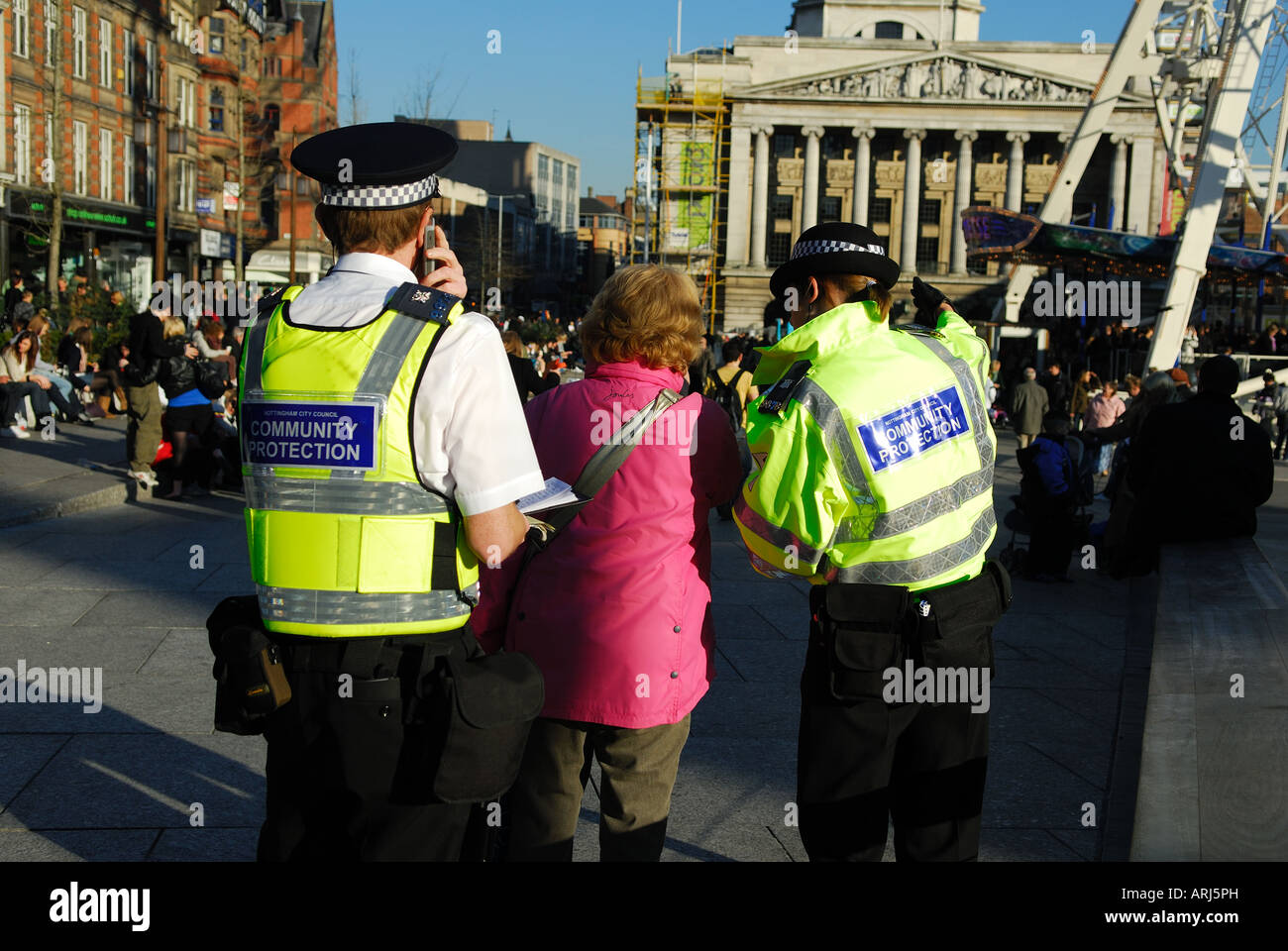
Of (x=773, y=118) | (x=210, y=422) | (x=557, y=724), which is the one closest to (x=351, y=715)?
(x=557, y=724)

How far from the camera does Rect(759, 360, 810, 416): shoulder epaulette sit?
2.96 meters

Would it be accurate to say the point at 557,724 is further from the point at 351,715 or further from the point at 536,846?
the point at 351,715

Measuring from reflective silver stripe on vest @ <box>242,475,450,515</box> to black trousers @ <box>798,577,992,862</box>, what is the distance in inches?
40.2

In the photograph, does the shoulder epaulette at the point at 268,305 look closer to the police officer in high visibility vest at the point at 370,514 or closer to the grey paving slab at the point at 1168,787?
the police officer in high visibility vest at the point at 370,514

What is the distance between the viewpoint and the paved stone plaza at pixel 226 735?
4.32m

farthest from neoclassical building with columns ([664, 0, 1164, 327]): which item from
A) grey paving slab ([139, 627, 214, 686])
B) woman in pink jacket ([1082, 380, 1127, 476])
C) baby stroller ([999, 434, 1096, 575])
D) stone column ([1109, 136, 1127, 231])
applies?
grey paving slab ([139, 627, 214, 686])

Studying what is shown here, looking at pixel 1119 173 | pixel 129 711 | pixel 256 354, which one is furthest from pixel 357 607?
pixel 1119 173

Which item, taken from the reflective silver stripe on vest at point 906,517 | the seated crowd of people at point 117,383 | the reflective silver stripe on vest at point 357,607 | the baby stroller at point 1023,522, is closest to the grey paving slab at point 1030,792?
the reflective silver stripe on vest at point 906,517

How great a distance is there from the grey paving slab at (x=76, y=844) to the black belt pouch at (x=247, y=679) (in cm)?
173

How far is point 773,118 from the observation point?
76812 mm

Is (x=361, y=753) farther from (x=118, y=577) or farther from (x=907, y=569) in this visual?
(x=118, y=577)

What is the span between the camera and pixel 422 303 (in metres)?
2.46

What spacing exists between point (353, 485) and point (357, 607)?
9.2 inches
